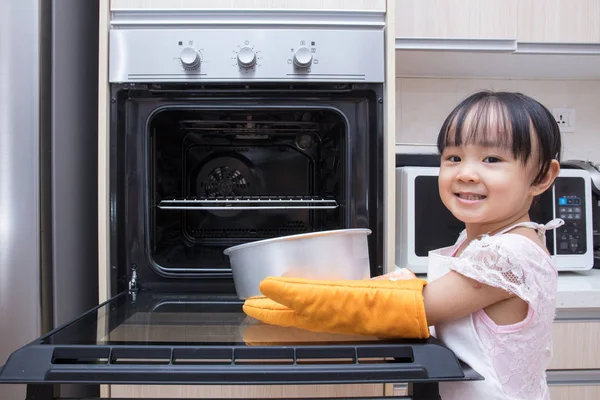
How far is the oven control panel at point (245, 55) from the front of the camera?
873 millimetres

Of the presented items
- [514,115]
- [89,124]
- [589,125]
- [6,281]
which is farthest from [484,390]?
[589,125]

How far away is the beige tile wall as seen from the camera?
4.88ft

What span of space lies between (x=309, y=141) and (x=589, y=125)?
110 centimetres

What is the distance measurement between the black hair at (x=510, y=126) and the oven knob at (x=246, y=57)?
44cm

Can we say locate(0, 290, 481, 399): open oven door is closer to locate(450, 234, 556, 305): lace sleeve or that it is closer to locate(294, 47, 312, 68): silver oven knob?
locate(450, 234, 556, 305): lace sleeve

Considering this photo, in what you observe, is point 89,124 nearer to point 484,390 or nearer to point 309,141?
point 309,141

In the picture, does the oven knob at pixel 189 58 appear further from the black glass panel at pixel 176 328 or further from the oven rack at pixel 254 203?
the black glass panel at pixel 176 328

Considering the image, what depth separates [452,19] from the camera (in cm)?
115

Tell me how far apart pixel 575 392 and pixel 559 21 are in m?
0.98

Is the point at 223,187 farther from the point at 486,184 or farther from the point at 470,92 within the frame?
the point at 470,92

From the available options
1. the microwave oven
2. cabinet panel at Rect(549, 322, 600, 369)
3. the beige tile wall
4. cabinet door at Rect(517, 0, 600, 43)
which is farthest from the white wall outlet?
cabinet panel at Rect(549, 322, 600, 369)

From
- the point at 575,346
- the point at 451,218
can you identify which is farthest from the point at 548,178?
the point at 575,346

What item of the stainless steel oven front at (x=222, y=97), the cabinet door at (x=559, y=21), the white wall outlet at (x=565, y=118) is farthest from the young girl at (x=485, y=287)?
the white wall outlet at (x=565, y=118)

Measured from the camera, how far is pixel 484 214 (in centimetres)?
61
